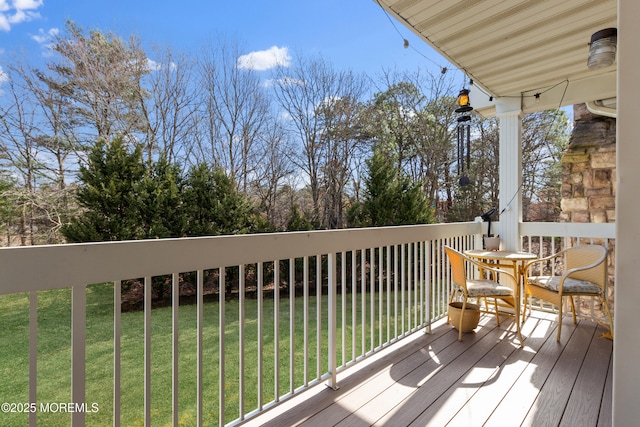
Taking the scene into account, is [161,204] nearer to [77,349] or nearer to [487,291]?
[77,349]

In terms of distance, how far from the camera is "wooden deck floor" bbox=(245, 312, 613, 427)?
1794 mm

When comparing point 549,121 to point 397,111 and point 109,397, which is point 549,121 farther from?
point 109,397

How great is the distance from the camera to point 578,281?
10.0ft

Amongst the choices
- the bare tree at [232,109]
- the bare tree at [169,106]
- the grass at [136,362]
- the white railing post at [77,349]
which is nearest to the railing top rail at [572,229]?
the grass at [136,362]

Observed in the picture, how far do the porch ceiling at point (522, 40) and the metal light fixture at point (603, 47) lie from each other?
7.4 inches

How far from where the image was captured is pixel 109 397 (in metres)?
2.56

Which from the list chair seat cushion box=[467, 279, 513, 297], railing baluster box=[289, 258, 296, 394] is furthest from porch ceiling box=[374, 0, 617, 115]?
chair seat cushion box=[467, 279, 513, 297]

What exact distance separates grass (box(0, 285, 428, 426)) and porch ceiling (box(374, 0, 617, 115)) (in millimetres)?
2684

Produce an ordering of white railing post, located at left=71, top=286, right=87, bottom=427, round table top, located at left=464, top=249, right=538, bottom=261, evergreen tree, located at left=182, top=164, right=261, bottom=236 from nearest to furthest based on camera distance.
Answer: white railing post, located at left=71, top=286, right=87, bottom=427
round table top, located at left=464, top=249, right=538, bottom=261
evergreen tree, located at left=182, top=164, right=261, bottom=236

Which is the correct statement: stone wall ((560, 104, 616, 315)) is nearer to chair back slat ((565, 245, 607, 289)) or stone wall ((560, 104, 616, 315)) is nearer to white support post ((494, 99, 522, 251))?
chair back slat ((565, 245, 607, 289))

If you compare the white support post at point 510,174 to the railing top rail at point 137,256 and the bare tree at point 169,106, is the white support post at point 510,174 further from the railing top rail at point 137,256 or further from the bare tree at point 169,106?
the bare tree at point 169,106

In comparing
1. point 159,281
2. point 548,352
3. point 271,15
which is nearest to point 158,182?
point 159,281

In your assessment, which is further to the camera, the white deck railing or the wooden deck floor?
the wooden deck floor

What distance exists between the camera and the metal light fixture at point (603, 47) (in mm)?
2209
